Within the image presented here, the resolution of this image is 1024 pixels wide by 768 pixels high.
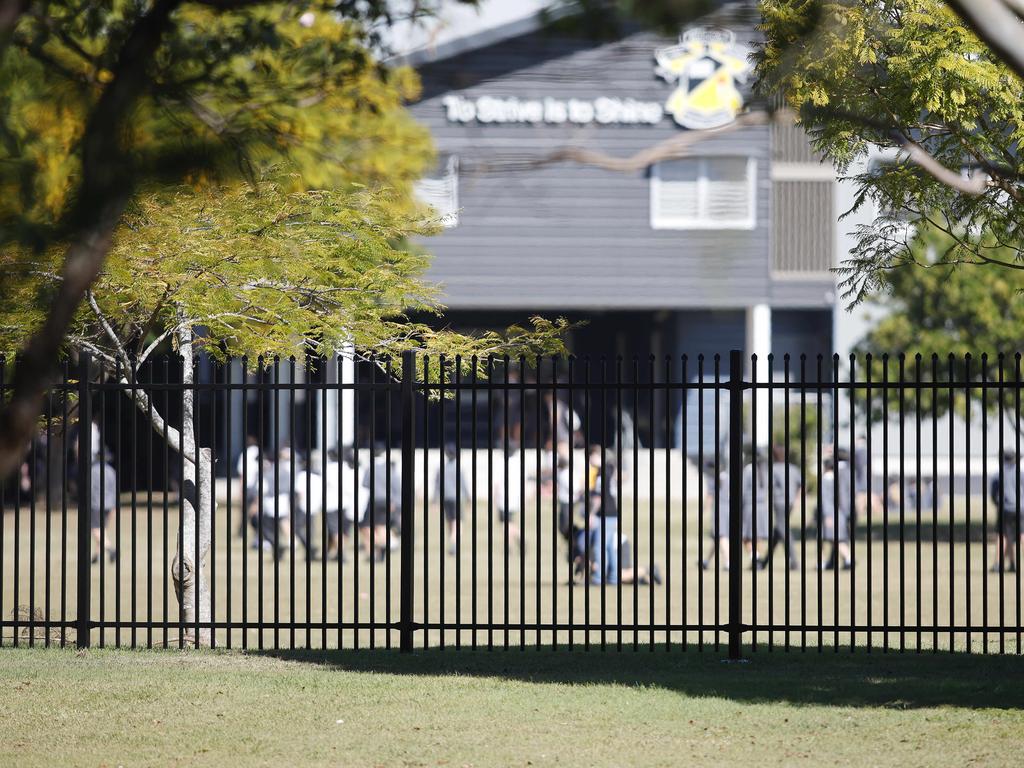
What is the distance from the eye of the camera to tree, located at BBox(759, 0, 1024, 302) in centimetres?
802

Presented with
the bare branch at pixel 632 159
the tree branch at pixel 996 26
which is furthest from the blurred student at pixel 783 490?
the bare branch at pixel 632 159

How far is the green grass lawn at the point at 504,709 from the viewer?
6984 mm

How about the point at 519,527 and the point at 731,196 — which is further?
the point at 731,196

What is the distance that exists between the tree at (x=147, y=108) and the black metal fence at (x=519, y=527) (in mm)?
4328

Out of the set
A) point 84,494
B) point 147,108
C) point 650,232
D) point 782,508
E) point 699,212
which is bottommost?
point 782,508

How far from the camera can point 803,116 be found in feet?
24.7

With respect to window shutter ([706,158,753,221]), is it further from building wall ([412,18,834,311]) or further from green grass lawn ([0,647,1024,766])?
green grass lawn ([0,647,1024,766])

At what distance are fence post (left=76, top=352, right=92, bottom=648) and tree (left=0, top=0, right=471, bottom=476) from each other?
5.65m

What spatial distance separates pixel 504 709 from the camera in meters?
7.97

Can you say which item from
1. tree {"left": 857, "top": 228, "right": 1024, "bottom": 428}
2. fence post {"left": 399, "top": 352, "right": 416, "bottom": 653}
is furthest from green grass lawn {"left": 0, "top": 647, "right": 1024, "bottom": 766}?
tree {"left": 857, "top": 228, "right": 1024, "bottom": 428}

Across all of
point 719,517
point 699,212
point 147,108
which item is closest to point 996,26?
point 147,108

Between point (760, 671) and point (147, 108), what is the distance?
21.5 feet

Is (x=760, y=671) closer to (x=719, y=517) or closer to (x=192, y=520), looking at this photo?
(x=719, y=517)

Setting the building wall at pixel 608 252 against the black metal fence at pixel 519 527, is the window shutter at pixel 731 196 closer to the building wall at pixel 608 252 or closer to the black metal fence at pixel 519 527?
the building wall at pixel 608 252
